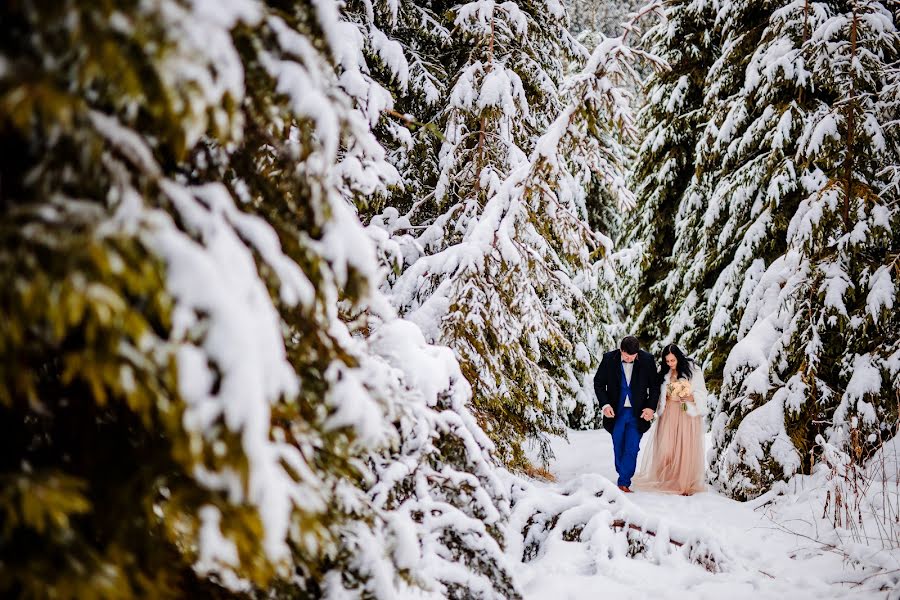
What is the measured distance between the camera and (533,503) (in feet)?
15.1

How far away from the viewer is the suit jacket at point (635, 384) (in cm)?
723

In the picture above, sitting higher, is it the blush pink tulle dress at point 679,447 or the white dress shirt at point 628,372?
the white dress shirt at point 628,372

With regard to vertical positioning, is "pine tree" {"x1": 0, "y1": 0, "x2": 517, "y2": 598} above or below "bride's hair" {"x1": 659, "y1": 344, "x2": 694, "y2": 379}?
below

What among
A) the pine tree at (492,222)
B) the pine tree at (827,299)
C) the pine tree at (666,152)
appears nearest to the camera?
the pine tree at (492,222)

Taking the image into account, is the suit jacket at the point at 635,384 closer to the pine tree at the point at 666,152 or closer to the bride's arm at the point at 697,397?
the bride's arm at the point at 697,397

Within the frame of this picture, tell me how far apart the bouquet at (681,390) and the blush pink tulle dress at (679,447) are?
0.21 feet

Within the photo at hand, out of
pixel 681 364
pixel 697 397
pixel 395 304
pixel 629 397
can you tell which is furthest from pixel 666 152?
pixel 395 304

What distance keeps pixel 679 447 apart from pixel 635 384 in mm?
1009

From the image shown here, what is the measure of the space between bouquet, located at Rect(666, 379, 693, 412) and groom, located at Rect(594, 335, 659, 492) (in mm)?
198

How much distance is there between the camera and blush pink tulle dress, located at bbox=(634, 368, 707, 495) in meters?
7.25

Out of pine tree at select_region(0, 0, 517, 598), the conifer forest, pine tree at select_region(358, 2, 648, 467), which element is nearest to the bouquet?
the conifer forest

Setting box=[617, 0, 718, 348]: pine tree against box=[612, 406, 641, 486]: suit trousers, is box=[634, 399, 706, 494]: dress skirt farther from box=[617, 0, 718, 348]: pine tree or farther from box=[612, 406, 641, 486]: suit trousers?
box=[617, 0, 718, 348]: pine tree

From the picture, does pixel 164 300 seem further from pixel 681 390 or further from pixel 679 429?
A: pixel 679 429

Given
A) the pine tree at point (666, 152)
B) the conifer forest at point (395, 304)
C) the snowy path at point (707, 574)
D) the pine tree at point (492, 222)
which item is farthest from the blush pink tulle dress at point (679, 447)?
the pine tree at point (666, 152)
